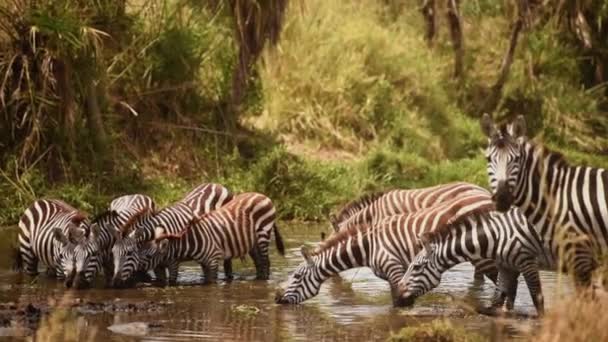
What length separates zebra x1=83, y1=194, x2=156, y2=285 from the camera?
51.7ft

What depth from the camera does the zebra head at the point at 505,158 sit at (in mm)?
12984

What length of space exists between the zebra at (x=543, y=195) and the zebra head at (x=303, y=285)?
225 cm

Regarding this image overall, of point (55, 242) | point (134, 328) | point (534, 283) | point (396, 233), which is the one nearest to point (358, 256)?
point (396, 233)

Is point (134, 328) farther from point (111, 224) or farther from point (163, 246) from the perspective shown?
point (111, 224)

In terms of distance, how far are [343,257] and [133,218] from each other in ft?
8.50

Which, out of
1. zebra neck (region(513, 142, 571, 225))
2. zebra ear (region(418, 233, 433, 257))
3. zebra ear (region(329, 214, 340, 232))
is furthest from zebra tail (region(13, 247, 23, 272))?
zebra neck (region(513, 142, 571, 225))

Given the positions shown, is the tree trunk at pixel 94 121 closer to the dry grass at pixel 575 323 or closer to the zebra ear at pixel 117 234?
the zebra ear at pixel 117 234

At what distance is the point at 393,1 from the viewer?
108 ft

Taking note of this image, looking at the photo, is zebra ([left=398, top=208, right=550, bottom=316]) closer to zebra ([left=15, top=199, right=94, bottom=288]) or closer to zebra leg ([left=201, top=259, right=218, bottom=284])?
zebra leg ([left=201, top=259, right=218, bottom=284])

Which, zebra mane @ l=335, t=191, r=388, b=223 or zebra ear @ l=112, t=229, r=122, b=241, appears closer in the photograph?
zebra ear @ l=112, t=229, r=122, b=241

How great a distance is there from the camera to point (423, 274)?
14.0 meters

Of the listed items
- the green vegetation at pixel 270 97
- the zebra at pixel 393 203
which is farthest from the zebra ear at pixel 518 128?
the green vegetation at pixel 270 97

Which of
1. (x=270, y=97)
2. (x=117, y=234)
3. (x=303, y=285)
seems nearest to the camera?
(x=303, y=285)

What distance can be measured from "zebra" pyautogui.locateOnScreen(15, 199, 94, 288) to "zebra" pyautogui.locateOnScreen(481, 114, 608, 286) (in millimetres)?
4513
